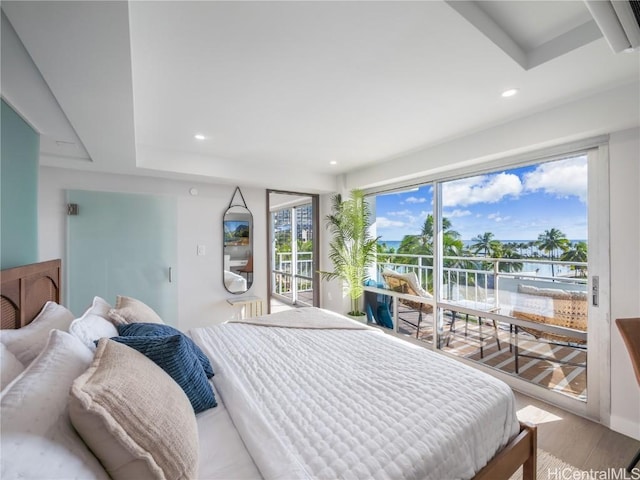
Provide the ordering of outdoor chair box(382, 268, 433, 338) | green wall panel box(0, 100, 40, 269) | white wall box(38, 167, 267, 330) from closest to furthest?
green wall panel box(0, 100, 40, 269), white wall box(38, 167, 267, 330), outdoor chair box(382, 268, 433, 338)

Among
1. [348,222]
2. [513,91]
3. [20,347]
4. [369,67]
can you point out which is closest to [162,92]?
[369,67]

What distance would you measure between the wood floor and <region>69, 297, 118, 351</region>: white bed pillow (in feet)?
8.66

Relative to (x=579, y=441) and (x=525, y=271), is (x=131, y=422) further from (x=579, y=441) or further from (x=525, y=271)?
(x=525, y=271)

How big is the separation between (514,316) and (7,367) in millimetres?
3537

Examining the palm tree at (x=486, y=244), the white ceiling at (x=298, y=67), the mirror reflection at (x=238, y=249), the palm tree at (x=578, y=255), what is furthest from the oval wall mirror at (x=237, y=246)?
the palm tree at (x=578, y=255)

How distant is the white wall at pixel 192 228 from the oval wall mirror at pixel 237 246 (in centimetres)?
8

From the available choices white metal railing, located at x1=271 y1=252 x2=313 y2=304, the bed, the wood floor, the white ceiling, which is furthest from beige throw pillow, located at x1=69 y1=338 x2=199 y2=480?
white metal railing, located at x1=271 y1=252 x2=313 y2=304

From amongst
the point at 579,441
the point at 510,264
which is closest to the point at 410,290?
the point at 510,264

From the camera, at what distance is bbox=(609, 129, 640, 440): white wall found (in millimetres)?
2045

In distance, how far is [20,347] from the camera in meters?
1.13

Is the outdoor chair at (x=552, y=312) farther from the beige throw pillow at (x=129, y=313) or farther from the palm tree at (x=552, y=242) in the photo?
the beige throw pillow at (x=129, y=313)

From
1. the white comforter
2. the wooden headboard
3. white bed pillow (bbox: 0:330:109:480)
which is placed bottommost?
the white comforter

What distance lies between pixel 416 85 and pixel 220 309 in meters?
3.59

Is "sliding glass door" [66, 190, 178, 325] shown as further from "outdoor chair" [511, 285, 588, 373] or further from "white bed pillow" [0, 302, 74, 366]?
"outdoor chair" [511, 285, 588, 373]
